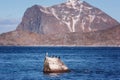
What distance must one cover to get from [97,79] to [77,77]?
13.5 ft

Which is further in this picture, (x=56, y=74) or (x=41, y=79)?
(x=56, y=74)

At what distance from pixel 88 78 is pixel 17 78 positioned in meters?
9.84

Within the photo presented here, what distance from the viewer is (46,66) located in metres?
74.5

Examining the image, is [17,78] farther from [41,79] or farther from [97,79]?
[97,79]

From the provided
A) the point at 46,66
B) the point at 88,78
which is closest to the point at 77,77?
the point at 88,78

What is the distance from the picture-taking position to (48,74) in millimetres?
73062

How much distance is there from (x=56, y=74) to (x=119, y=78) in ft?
33.3

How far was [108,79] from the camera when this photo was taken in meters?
66.1

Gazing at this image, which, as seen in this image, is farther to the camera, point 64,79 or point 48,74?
point 48,74

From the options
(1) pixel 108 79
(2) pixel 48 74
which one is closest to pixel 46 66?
(2) pixel 48 74

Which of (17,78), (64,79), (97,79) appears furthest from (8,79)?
(97,79)

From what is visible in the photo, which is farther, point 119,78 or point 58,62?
point 58,62

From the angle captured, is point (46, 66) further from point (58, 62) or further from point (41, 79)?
point (41, 79)

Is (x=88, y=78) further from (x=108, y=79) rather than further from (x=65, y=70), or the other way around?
(x=65, y=70)
